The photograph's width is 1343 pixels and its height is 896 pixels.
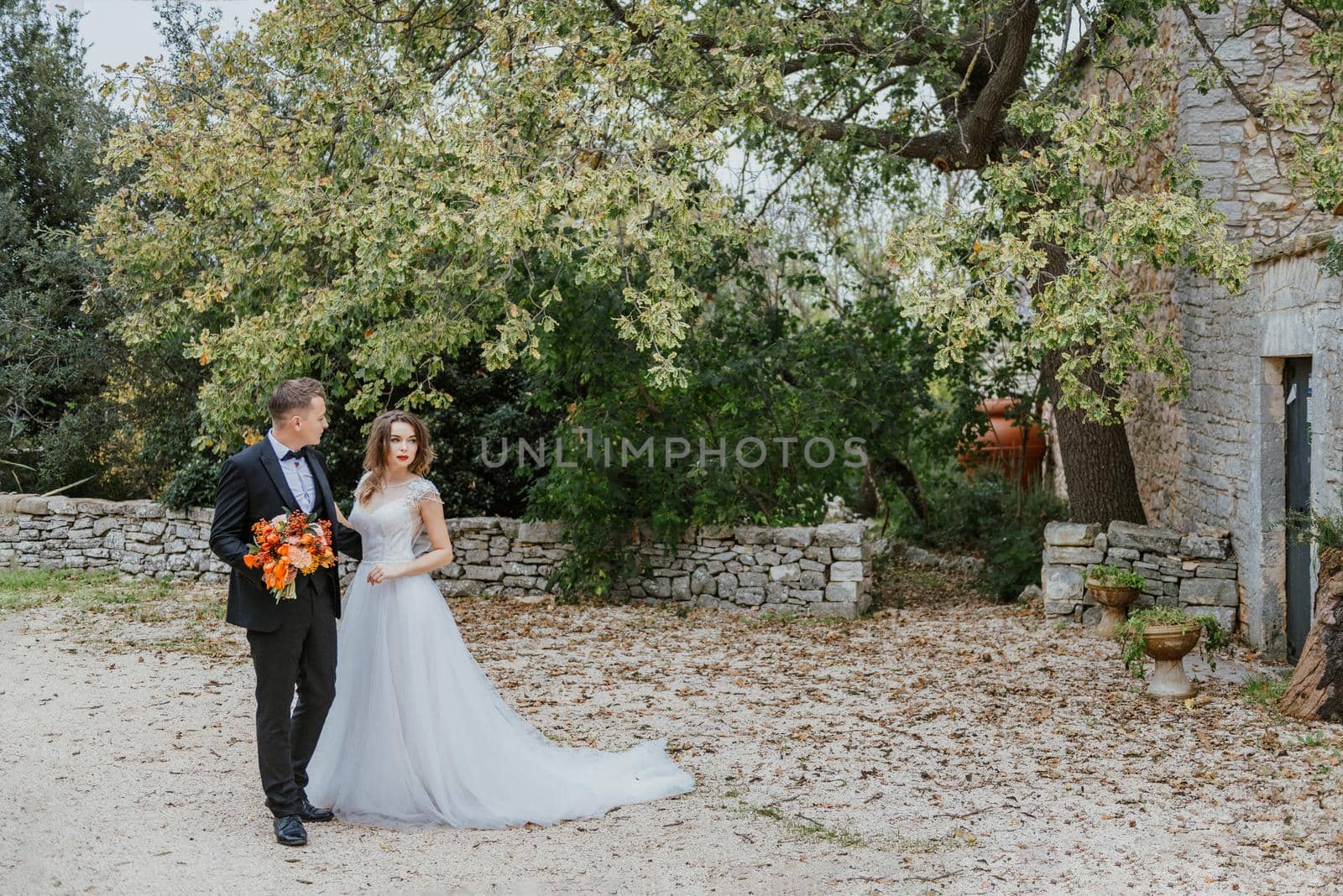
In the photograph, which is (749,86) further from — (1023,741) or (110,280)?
(110,280)

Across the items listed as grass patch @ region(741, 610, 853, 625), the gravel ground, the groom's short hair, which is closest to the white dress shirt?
the groom's short hair

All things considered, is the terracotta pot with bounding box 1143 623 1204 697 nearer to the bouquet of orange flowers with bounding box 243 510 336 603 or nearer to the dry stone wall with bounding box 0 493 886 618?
the dry stone wall with bounding box 0 493 886 618

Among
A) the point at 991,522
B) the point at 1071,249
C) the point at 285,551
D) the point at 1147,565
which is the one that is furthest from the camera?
the point at 991,522

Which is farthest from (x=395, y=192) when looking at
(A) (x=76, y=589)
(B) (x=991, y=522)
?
(B) (x=991, y=522)

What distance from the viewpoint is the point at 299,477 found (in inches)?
→ 174

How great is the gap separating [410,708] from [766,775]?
5.68 feet

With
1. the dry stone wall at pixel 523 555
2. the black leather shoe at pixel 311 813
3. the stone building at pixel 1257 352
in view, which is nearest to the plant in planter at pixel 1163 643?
the stone building at pixel 1257 352

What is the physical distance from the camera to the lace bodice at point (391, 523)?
462cm

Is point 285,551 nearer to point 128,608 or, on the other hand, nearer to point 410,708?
point 410,708

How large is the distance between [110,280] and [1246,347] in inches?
341

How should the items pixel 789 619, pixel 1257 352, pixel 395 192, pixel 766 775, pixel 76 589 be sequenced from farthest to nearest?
pixel 76 589, pixel 789 619, pixel 1257 352, pixel 395 192, pixel 766 775

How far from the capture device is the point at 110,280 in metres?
9.20

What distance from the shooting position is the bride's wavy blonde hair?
4676mm

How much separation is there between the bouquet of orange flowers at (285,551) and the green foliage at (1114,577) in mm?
5999
